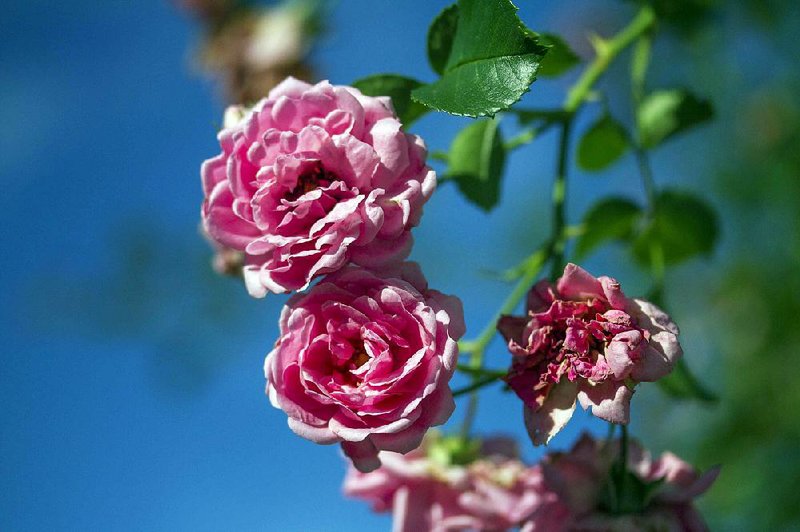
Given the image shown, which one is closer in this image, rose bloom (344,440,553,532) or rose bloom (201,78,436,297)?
rose bloom (201,78,436,297)

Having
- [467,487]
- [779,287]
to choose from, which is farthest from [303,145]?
[779,287]

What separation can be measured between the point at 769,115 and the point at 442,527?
1.51 meters

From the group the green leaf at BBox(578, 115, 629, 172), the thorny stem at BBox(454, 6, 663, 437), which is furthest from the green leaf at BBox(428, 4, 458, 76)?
the green leaf at BBox(578, 115, 629, 172)

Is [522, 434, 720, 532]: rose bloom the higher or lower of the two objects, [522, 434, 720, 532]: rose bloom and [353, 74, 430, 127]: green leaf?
the lower

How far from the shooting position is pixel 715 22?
3.75 ft

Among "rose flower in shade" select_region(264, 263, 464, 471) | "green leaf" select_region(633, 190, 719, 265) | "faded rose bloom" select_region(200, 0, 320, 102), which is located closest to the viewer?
"rose flower in shade" select_region(264, 263, 464, 471)

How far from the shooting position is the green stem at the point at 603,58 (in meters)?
0.63

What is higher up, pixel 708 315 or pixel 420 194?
pixel 708 315

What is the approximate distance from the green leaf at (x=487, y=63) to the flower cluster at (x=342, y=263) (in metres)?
0.03

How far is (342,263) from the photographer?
405mm

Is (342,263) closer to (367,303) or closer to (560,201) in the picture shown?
(367,303)

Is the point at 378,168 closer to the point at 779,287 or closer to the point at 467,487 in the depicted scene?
the point at 467,487

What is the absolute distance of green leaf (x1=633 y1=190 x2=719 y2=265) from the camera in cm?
74

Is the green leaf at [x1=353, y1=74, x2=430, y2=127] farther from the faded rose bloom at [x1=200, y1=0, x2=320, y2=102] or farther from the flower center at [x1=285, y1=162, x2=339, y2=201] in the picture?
the faded rose bloom at [x1=200, y1=0, x2=320, y2=102]
